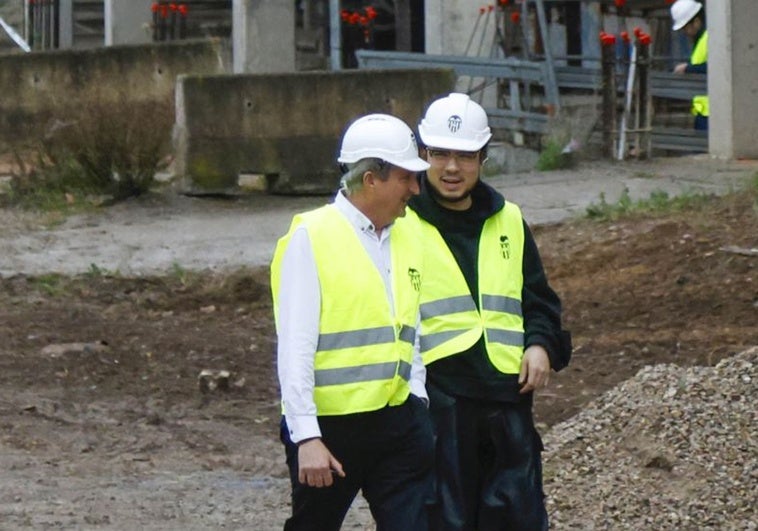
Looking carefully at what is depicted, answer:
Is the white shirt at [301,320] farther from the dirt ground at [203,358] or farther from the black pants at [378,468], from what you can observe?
the dirt ground at [203,358]

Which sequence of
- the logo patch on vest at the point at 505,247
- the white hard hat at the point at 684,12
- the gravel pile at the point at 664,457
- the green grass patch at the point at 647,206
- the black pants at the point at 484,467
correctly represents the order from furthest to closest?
the white hard hat at the point at 684,12 → the green grass patch at the point at 647,206 → the gravel pile at the point at 664,457 → the logo patch on vest at the point at 505,247 → the black pants at the point at 484,467

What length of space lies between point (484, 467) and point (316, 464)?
0.82 meters

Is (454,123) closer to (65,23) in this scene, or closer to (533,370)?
(533,370)

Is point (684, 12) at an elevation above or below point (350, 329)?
above

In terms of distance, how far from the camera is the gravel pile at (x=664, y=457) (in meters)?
6.78

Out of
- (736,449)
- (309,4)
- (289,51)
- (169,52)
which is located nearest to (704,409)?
(736,449)

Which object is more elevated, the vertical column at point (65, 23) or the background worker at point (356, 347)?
the vertical column at point (65, 23)

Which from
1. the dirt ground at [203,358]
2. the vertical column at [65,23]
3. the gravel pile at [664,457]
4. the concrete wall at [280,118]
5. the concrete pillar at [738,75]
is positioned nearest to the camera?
the gravel pile at [664,457]

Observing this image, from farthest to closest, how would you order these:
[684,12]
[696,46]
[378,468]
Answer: [684,12], [696,46], [378,468]

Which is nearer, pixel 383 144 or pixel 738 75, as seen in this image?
pixel 383 144

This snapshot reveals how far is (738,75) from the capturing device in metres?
16.3

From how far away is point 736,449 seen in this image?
7.03m

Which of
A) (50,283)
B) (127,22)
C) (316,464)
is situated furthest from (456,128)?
(127,22)

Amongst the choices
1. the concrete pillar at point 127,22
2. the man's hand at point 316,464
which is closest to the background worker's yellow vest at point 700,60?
the concrete pillar at point 127,22
